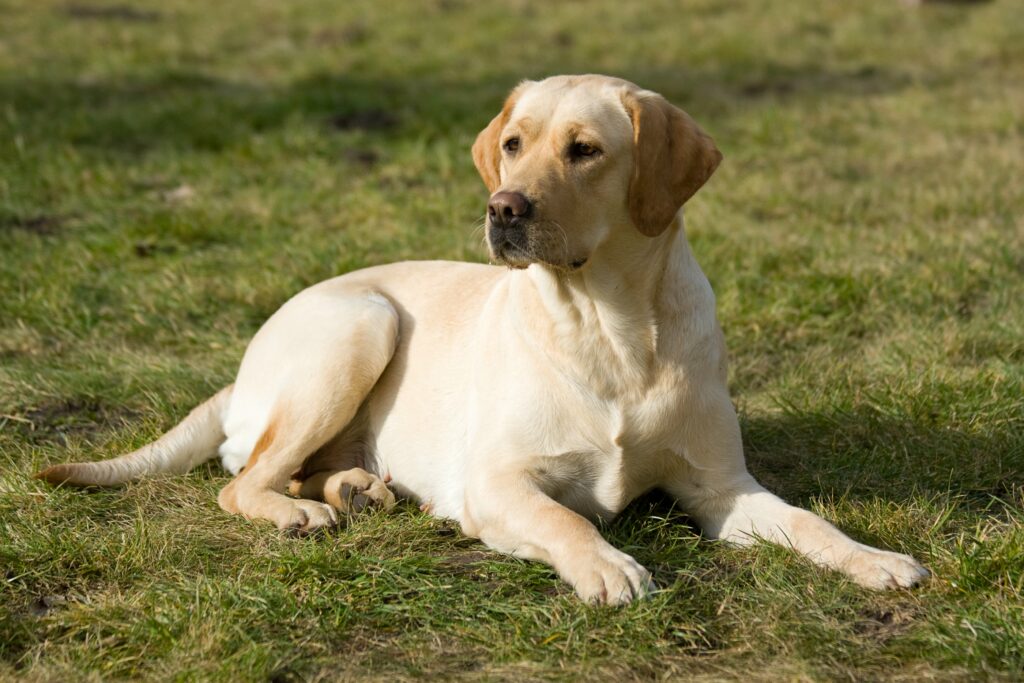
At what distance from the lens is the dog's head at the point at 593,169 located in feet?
10.3

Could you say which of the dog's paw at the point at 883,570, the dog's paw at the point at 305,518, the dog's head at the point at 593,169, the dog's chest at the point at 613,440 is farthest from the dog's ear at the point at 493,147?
the dog's paw at the point at 883,570

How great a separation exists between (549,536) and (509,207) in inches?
35.2

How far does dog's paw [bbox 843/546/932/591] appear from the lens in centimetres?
299

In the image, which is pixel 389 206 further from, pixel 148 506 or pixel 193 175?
pixel 148 506

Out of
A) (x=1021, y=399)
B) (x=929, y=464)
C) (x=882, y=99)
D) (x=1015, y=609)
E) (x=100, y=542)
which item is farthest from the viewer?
(x=882, y=99)

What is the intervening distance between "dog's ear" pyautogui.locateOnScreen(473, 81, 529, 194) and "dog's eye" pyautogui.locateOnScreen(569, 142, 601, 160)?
33 centimetres

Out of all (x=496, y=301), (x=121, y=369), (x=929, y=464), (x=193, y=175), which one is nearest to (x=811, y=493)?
(x=929, y=464)

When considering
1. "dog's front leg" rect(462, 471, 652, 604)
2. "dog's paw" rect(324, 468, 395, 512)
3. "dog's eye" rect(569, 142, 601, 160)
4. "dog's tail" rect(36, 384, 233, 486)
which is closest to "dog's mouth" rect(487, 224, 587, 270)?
"dog's eye" rect(569, 142, 601, 160)

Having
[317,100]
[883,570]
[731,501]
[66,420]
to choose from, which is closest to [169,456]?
[66,420]

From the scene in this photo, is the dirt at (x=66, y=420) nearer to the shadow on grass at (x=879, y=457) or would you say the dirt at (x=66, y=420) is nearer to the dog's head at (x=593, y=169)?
the dog's head at (x=593, y=169)

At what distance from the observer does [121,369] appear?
Result: 475 cm

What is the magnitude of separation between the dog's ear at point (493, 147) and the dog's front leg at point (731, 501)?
100 cm

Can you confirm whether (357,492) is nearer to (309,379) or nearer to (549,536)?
(309,379)

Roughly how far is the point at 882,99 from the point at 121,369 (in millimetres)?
6930
